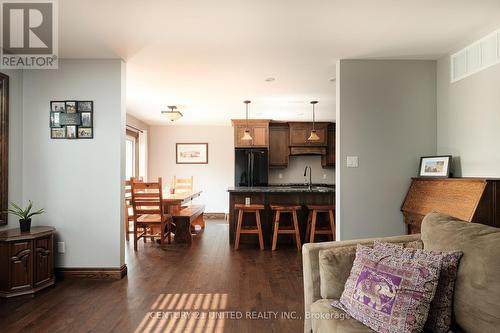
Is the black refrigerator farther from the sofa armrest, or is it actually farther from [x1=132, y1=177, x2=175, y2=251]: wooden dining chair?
the sofa armrest

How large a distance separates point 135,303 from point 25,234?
121 centimetres

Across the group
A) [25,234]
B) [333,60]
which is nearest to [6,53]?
[25,234]

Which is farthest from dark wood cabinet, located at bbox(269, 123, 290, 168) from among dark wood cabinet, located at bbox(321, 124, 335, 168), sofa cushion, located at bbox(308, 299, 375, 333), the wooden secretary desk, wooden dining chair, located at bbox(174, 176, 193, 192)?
sofa cushion, located at bbox(308, 299, 375, 333)

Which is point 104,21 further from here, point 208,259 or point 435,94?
point 435,94

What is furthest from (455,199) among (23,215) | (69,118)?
(23,215)

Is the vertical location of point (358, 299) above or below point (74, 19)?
below

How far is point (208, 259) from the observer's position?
3826 millimetres

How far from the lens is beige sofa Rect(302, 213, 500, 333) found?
1.20 m

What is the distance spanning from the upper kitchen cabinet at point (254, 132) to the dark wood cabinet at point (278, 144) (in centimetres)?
25

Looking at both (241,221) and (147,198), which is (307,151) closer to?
(241,221)

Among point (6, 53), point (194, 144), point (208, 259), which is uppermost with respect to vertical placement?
point (6, 53)

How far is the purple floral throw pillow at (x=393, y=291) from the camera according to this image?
1.23 metres

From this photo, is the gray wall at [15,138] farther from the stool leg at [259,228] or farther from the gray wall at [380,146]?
the gray wall at [380,146]

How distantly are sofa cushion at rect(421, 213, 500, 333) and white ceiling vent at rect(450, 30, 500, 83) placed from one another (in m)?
1.94
